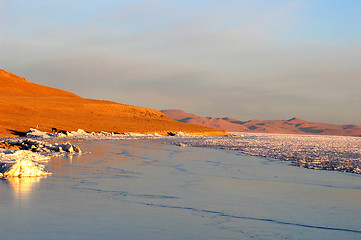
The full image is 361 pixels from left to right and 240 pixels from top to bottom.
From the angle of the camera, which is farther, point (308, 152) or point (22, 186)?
point (308, 152)

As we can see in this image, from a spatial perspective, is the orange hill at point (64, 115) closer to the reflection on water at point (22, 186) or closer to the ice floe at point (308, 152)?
the ice floe at point (308, 152)

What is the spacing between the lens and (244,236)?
634 cm

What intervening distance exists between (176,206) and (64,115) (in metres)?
75.2

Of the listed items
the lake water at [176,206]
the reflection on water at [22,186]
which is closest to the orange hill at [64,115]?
the reflection on water at [22,186]

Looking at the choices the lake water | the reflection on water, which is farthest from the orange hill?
the lake water

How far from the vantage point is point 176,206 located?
8539 millimetres

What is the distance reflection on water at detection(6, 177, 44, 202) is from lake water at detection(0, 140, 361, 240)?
0.06 ft

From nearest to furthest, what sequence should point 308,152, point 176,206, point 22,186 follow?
point 176,206
point 22,186
point 308,152

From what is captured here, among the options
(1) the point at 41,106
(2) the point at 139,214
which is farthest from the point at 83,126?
(2) the point at 139,214

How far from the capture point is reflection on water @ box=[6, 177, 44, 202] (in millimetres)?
8984

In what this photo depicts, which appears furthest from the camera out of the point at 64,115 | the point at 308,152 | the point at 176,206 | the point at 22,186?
the point at 64,115

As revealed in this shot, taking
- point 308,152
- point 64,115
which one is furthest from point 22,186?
point 64,115

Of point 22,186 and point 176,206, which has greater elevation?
point 22,186

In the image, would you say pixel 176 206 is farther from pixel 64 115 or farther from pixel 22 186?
pixel 64 115
